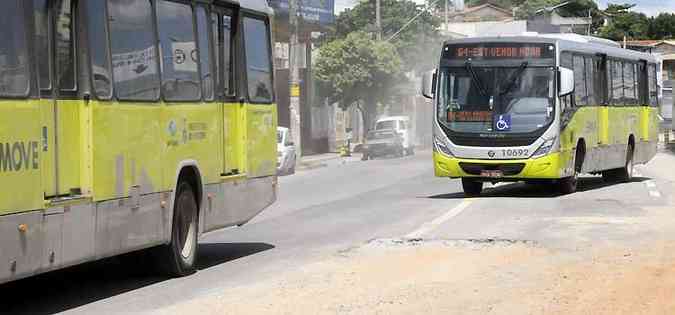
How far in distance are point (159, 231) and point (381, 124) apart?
52114 millimetres

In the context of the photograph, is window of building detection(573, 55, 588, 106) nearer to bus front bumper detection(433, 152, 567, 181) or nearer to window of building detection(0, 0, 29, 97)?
bus front bumper detection(433, 152, 567, 181)

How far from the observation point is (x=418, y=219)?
68.9 feet

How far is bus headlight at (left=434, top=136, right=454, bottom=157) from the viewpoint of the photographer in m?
26.3

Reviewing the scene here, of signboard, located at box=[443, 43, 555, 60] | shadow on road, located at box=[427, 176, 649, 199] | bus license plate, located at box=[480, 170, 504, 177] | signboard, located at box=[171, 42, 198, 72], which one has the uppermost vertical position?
signboard, located at box=[443, 43, 555, 60]

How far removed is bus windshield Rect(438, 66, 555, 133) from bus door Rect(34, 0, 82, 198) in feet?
50.5

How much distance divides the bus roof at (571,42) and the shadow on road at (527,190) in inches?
113

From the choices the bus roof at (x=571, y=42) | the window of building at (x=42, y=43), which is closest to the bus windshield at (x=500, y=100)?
the bus roof at (x=571, y=42)

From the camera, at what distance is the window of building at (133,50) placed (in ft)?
40.3

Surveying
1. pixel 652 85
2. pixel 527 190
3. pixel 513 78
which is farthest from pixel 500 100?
pixel 652 85

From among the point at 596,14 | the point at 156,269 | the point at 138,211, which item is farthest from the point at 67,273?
the point at 596,14

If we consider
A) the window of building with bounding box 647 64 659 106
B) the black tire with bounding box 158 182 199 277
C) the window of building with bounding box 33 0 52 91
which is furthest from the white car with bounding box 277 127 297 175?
the window of building with bounding box 33 0 52 91

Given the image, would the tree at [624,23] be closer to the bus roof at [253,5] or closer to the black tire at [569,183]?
the black tire at [569,183]

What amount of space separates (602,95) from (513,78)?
458 cm

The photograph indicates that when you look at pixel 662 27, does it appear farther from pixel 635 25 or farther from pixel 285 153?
pixel 285 153
